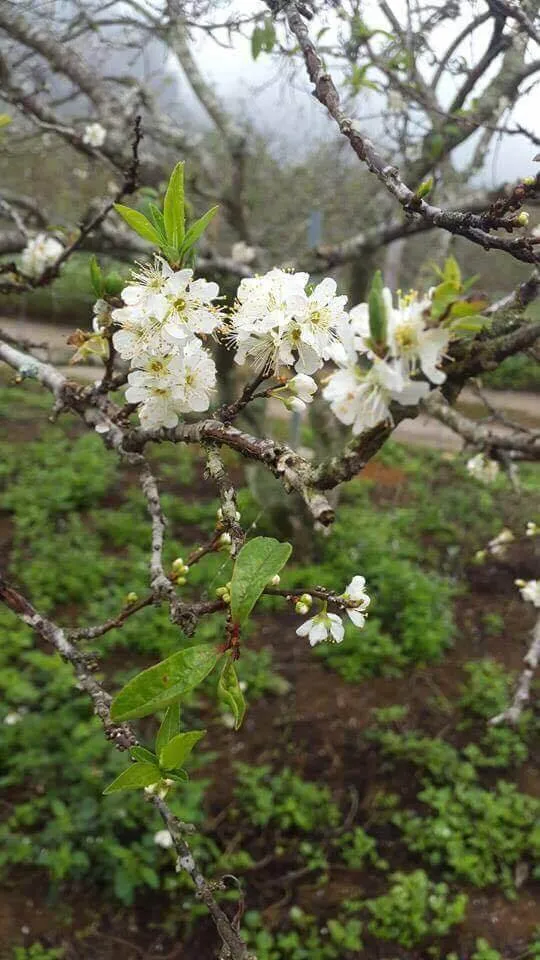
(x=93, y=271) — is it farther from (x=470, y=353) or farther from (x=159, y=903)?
(x=159, y=903)

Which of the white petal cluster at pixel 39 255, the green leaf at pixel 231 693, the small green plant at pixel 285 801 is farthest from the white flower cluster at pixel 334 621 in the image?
the small green plant at pixel 285 801

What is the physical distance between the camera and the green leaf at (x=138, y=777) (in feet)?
2.41

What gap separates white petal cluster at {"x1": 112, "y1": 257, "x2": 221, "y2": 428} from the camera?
0.82 m

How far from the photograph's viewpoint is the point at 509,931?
2.35 metres

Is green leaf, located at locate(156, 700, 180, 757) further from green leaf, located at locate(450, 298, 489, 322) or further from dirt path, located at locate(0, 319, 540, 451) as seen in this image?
dirt path, located at locate(0, 319, 540, 451)

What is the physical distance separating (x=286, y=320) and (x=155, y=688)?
1.40 feet

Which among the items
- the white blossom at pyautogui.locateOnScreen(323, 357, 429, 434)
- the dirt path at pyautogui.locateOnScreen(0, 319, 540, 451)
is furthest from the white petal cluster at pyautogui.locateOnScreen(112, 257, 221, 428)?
the dirt path at pyautogui.locateOnScreen(0, 319, 540, 451)

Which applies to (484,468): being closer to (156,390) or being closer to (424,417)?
(156,390)

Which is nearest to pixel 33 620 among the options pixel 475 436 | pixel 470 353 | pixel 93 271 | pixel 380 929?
pixel 93 271

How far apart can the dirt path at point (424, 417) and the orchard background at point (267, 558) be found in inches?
78.6

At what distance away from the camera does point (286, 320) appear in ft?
2.75

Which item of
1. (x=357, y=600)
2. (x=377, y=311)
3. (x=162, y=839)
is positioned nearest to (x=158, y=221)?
(x=377, y=311)

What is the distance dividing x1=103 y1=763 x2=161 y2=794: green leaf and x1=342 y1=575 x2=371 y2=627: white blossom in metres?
0.26

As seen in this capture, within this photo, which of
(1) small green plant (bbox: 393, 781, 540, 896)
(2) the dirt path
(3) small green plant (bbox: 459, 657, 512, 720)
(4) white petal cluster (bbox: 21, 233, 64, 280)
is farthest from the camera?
(2) the dirt path
